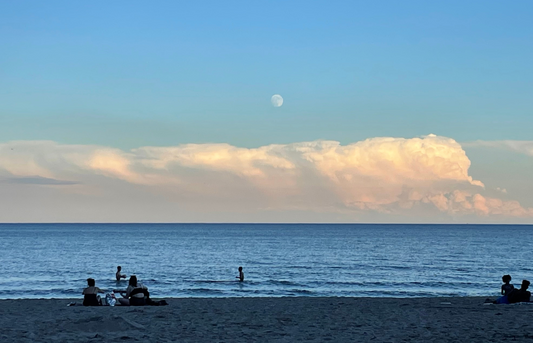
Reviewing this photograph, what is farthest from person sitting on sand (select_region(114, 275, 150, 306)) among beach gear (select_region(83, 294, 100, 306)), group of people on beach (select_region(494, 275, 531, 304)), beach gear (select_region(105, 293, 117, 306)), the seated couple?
group of people on beach (select_region(494, 275, 531, 304))

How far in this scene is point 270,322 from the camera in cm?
1688

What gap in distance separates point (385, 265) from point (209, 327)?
2073 inches

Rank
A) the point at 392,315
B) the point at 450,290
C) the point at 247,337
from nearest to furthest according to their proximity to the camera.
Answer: the point at 247,337 → the point at 392,315 → the point at 450,290

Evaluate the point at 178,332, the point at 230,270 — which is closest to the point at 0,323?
the point at 178,332

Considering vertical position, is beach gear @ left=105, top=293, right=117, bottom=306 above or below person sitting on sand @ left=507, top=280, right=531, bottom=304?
below

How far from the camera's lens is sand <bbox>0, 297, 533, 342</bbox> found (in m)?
14.1

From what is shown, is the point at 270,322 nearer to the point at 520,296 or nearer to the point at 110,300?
the point at 110,300

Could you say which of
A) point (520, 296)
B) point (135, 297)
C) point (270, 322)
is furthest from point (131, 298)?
point (520, 296)

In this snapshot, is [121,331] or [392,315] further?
[392,315]

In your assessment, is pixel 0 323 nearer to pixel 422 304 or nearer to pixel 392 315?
pixel 392 315

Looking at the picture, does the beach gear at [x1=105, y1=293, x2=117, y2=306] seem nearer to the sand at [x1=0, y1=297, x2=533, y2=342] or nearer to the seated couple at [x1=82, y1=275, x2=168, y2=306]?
the seated couple at [x1=82, y1=275, x2=168, y2=306]

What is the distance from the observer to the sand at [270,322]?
1408cm

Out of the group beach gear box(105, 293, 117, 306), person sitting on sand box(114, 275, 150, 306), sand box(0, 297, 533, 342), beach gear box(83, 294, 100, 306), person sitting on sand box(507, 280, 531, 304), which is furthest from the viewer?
person sitting on sand box(507, 280, 531, 304)

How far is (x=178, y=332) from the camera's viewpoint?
14875 mm
